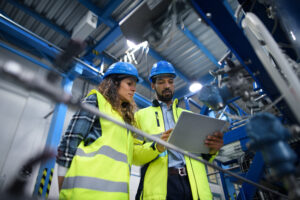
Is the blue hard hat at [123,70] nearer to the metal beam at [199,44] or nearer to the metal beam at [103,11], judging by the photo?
the metal beam at [103,11]

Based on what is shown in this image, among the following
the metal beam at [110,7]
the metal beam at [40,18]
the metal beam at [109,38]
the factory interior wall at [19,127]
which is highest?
the metal beam at [40,18]

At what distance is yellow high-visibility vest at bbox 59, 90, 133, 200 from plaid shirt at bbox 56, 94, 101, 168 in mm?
31

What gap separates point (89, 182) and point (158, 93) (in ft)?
3.37

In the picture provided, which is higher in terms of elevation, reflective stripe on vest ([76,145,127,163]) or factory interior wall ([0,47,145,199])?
factory interior wall ([0,47,145,199])

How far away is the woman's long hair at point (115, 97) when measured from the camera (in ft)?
4.19

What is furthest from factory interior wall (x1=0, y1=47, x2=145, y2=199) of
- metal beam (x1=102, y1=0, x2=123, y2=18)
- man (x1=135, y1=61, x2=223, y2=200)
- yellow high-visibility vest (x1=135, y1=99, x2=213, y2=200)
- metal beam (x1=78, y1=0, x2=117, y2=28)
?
yellow high-visibility vest (x1=135, y1=99, x2=213, y2=200)

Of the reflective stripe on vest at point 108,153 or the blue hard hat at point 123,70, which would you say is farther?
the blue hard hat at point 123,70

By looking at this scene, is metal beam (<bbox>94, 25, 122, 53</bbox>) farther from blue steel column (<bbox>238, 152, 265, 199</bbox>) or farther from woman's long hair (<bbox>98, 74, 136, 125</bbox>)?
blue steel column (<bbox>238, 152, 265, 199</bbox>)

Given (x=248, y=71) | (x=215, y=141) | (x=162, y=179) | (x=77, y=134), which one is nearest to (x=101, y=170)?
(x=77, y=134)

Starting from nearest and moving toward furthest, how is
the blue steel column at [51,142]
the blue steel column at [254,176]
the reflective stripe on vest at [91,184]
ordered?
the reflective stripe on vest at [91,184]
the blue steel column at [254,176]
the blue steel column at [51,142]

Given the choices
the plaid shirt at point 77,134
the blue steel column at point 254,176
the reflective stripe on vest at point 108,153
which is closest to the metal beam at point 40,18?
the plaid shirt at point 77,134

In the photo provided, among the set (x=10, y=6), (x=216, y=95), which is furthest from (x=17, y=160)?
(x=216, y=95)

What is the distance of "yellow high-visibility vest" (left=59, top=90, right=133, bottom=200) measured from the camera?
0.85 metres

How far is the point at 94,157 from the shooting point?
939mm
